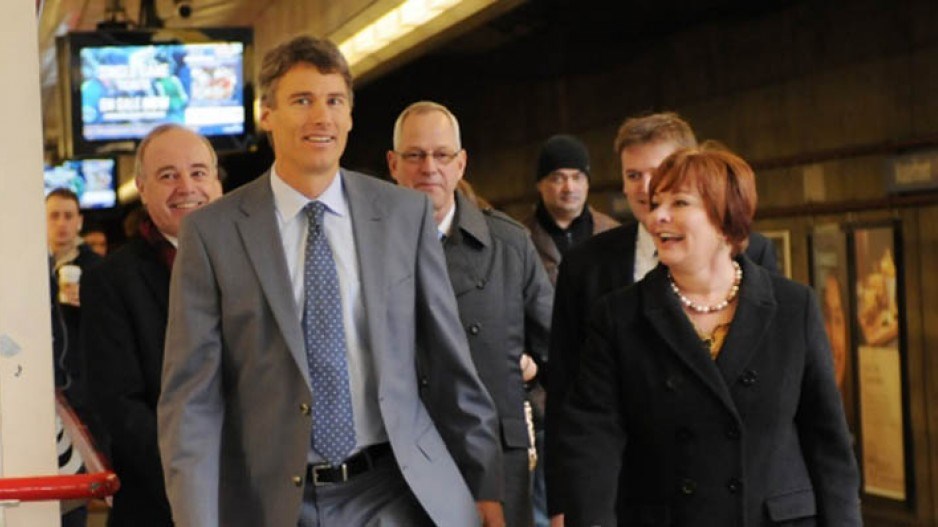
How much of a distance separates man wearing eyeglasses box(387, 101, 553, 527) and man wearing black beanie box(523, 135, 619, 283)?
1440 millimetres

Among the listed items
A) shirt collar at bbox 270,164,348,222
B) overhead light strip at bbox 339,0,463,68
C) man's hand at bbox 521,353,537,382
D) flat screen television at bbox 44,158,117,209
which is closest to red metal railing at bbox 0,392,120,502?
shirt collar at bbox 270,164,348,222

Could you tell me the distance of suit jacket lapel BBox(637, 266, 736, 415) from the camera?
169 inches

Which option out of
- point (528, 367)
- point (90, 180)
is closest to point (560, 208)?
point (528, 367)

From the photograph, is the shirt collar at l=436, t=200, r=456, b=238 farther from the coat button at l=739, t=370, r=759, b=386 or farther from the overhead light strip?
the overhead light strip

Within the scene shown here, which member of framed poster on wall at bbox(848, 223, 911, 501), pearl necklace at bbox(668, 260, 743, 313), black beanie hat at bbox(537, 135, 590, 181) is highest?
black beanie hat at bbox(537, 135, 590, 181)

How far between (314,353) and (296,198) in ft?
1.30

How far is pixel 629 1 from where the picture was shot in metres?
15.2

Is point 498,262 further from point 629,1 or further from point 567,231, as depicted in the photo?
point 629,1

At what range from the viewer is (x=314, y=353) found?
4094 mm

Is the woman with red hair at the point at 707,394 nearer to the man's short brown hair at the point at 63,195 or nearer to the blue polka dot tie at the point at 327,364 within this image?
the blue polka dot tie at the point at 327,364

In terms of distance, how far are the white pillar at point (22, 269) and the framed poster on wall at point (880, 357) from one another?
30.4 ft

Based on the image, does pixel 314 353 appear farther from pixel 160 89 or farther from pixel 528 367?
pixel 160 89

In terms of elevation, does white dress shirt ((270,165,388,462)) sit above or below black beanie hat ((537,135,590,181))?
below

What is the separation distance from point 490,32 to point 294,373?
13.4 meters
